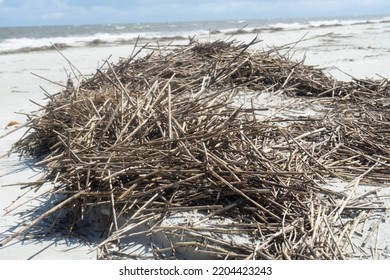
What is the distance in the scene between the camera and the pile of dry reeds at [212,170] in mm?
2117

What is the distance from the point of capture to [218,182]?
2324 millimetres

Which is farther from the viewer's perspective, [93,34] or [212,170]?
[93,34]

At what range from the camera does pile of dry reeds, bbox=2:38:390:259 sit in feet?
6.95

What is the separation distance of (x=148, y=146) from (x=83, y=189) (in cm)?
43

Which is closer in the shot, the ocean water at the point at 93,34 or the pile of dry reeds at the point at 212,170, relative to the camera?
the pile of dry reeds at the point at 212,170

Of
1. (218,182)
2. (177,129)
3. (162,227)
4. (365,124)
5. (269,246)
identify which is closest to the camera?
(269,246)

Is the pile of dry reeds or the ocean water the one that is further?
the ocean water

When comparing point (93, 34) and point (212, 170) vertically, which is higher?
point (212, 170)

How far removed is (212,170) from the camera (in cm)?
234

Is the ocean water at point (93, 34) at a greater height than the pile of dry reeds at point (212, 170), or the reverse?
the pile of dry reeds at point (212, 170)

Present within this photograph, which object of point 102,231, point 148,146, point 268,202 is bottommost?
point 102,231

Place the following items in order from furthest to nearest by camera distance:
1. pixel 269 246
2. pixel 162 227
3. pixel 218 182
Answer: pixel 218 182 < pixel 162 227 < pixel 269 246
